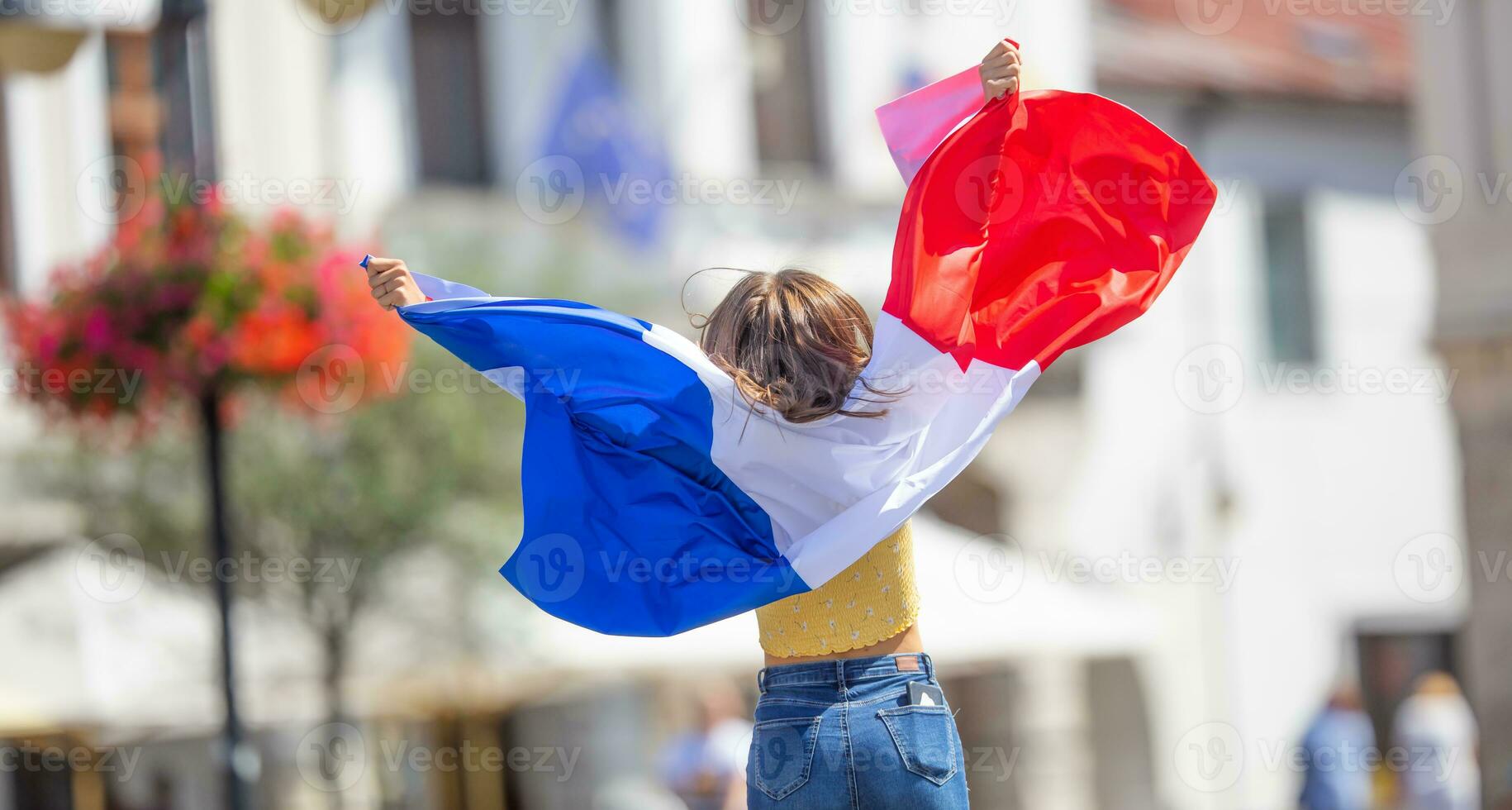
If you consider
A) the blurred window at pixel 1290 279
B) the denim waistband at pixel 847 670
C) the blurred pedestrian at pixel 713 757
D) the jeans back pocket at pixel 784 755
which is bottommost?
the blurred pedestrian at pixel 713 757

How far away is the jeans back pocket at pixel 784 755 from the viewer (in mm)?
3221

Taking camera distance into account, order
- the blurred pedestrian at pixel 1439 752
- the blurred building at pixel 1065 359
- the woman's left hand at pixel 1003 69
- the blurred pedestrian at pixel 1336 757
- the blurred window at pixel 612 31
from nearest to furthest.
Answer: the woman's left hand at pixel 1003 69, the blurred pedestrian at pixel 1439 752, the blurred building at pixel 1065 359, the blurred pedestrian at pixel 1336 757, the blurred window at pixel 612 31

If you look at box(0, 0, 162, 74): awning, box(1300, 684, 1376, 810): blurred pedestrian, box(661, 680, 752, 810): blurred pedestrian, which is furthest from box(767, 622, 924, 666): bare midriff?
box(1300, 684, 1376, 810): blurred pedestrian

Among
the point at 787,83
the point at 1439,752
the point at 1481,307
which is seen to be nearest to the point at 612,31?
the point at 787,83

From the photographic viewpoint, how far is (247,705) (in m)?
12.0

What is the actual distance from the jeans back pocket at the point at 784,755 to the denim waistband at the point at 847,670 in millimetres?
71

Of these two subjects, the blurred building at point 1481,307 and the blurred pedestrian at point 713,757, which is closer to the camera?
the blurred pedestrian at point 713,757

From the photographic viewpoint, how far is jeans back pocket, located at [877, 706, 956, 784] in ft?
10.5

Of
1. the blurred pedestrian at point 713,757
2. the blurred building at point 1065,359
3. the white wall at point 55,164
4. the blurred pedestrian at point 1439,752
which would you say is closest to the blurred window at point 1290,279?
the blurred building at point 1065,359

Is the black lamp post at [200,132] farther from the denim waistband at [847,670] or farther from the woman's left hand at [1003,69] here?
the woman's left hand at [1003,69]

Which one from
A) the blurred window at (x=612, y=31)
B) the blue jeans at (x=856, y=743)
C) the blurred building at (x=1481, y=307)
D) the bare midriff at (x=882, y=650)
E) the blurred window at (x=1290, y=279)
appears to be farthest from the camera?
the blurred window at (x=1290, y=279)

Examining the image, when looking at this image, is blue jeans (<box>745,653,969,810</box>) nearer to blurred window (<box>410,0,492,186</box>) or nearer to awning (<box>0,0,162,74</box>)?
awning (<box>0,0,162,74</box>)

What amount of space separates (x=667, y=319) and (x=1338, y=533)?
7837 millimetres

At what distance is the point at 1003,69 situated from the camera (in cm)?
359
